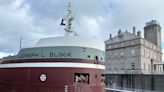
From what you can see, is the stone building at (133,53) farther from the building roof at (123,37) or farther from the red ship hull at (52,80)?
the red ship hull at (52,80)

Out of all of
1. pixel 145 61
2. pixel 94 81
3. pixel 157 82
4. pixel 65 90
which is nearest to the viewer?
pixel 65 90

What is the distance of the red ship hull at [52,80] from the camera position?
13203 millimetres

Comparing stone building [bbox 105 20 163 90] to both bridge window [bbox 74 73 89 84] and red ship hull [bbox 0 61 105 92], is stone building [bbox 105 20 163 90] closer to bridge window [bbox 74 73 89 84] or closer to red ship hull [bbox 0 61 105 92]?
red ship hull [bbox 0 61 105 92]

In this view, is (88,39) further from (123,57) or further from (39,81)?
(123,57)

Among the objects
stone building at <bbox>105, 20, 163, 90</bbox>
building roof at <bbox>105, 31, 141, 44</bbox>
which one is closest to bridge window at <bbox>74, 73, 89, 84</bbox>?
stone building at <bbox>105, 20, 163, 90</bbox>

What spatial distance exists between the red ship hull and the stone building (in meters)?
29.5

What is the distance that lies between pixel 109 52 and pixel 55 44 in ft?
142

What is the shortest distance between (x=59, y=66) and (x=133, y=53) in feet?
127

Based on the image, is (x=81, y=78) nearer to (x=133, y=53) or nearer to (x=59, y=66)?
(x=59, y=66)

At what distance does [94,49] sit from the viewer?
46.4ft

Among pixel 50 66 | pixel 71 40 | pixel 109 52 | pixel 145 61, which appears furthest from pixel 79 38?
pixel 109 52

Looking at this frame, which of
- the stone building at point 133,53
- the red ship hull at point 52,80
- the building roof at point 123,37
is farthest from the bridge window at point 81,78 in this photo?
the building roof at point 123,37

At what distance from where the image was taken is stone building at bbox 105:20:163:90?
47.6 m

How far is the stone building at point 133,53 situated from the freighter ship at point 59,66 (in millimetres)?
29652
